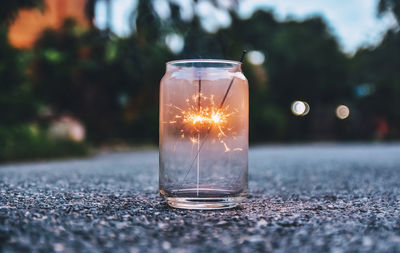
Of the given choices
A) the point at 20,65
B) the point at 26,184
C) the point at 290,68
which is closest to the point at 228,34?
the point at 20,65

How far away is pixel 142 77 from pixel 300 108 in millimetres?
14590

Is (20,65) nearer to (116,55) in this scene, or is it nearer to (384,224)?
(116,55)

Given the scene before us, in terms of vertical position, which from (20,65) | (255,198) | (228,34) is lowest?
(255,198)

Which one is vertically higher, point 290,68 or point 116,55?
point 290,68

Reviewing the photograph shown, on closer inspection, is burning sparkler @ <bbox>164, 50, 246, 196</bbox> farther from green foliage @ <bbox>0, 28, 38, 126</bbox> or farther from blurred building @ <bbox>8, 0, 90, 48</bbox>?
blurred building @ <bbox>8, 0, 90, 48</bbox>

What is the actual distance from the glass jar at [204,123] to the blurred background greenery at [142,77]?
13.1 feet

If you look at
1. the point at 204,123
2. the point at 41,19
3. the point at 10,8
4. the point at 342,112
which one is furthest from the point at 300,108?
the point at 204,123

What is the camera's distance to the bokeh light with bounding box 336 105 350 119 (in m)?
22.8

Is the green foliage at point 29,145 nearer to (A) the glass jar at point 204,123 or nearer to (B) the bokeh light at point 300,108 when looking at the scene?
(A) the glass jar at point 204,123

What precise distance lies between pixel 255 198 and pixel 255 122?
13.4 metres

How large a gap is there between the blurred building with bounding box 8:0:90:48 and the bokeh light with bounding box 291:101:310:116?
539 inches

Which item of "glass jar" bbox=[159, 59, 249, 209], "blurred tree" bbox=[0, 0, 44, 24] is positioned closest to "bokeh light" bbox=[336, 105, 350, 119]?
"blurred tree" bbox=[0, 0, 44, 24]

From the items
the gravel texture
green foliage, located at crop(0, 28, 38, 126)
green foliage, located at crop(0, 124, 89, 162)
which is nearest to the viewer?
the gravel texture

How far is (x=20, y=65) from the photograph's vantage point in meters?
7.47
